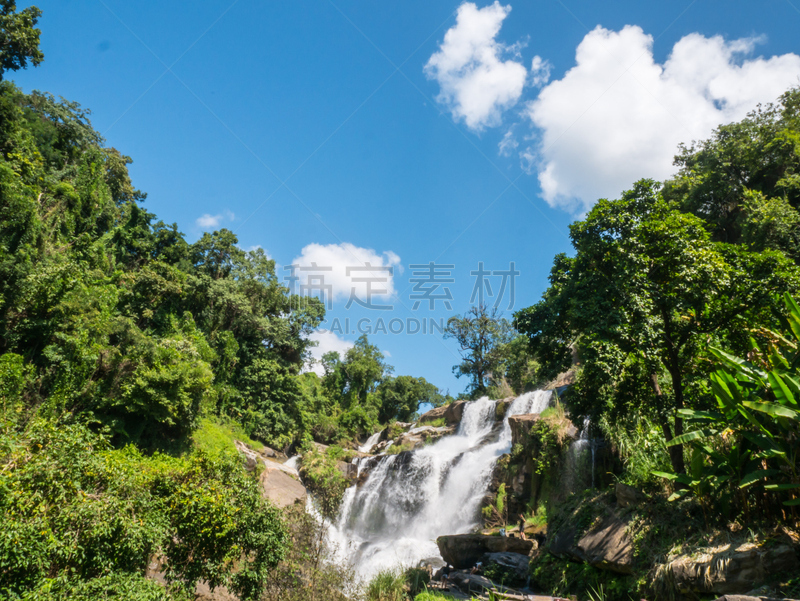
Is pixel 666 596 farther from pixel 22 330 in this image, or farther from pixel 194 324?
pixel 194 324

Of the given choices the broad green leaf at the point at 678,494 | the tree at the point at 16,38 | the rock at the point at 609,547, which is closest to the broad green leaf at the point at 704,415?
the broad green leaf at the point at 678,494

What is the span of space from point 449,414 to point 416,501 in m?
10.5

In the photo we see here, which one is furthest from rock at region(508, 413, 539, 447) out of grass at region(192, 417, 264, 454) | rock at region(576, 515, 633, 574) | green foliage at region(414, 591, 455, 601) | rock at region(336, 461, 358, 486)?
grass at region(192, 417, 264, 454)

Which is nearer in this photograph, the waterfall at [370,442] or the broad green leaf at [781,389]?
the broad green leaf at [781,389]

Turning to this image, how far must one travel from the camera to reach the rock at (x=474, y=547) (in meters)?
11.5

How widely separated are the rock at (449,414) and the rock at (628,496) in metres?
20.3

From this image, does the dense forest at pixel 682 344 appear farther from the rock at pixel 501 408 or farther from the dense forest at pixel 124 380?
the rock at pixel 501 408

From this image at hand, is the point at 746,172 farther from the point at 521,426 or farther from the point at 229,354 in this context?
the point at 229,354

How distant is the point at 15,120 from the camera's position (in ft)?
61.3

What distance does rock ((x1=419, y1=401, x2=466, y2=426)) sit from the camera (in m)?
28.4

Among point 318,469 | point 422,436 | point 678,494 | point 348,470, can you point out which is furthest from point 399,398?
point 678,494

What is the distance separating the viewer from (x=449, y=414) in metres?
29.1

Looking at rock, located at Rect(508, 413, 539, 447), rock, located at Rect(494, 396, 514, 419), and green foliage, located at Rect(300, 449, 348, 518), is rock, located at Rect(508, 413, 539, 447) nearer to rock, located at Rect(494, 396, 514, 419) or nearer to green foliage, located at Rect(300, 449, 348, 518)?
rock, located at Rect(494, 396, 514, 419)

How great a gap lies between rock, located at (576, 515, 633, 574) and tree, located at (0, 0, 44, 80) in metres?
29.7
